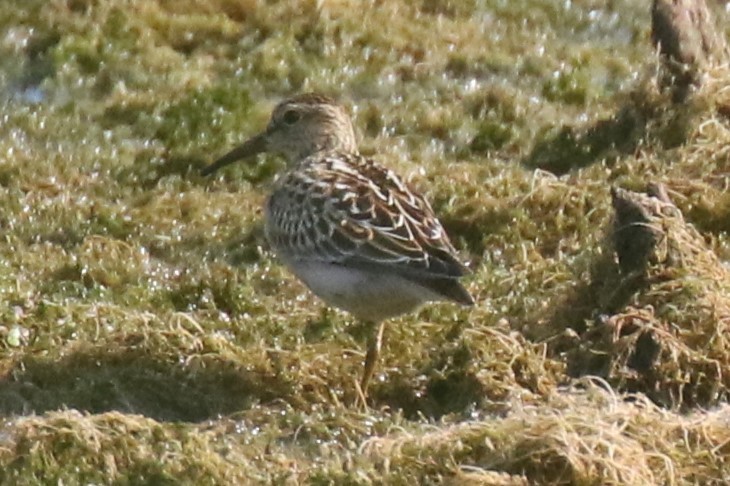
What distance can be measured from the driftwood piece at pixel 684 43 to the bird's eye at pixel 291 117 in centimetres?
234

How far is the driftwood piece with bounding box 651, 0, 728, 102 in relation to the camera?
372 inches

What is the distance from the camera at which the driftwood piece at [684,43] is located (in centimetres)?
945

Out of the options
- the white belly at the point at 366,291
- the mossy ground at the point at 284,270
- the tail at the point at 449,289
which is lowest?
the mossy ground at the point at 284,270

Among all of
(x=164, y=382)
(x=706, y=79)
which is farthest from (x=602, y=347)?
(x=706, y=79)

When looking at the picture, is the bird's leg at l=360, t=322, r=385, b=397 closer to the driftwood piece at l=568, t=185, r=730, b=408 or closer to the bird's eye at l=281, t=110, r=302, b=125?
the driftwood piece at l=568, t=185, r=730, b=408

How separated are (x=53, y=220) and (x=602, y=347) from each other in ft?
10.4

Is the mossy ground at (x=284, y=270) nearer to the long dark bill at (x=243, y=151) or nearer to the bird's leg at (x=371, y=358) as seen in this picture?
the bird's leg at (x=371, y=358)

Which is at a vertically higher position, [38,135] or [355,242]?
[355,242]

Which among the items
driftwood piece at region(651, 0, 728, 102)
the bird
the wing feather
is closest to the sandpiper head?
the bird

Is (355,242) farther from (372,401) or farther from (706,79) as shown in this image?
(706,79)

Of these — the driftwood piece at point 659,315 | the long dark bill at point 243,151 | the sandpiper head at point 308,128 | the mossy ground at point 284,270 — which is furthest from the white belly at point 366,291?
the long dark bill at point 243,151

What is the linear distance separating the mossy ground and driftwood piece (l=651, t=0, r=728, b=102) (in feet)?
0.37

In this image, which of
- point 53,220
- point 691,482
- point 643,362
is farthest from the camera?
point 53,220

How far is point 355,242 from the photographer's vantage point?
678 cm
